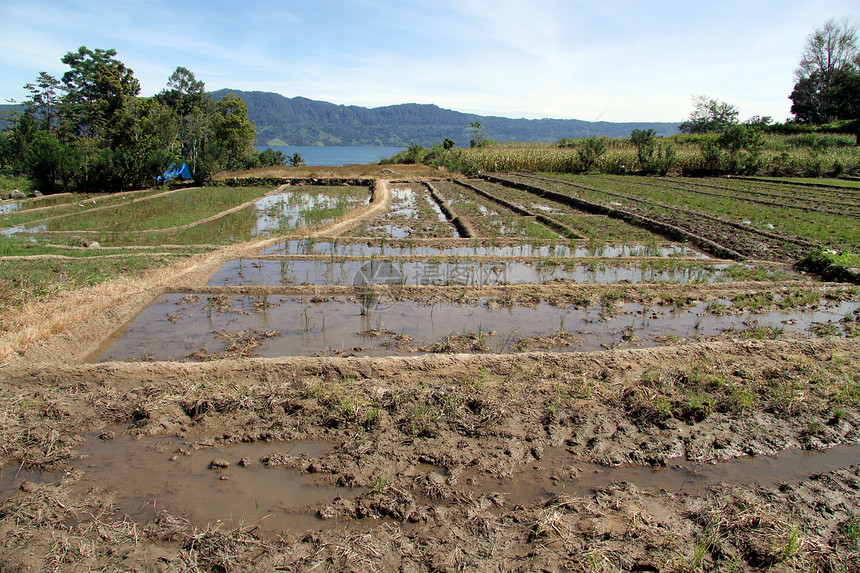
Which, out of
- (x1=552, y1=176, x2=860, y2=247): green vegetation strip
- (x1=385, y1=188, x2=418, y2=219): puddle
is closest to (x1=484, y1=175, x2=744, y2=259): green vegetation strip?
(x1=552, y1=176, x2=860, y2=247): green vegetation strip

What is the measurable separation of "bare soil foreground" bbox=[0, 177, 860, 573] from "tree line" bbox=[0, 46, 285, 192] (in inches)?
757

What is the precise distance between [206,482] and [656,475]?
3157 millimetres

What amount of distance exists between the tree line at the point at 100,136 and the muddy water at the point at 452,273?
1692 cm

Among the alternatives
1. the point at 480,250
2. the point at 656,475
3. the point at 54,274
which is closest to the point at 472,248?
the point at 480,250

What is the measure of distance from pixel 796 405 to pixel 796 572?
7.31ft

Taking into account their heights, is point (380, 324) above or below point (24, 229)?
below

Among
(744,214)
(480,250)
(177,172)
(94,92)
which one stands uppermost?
(94,92)

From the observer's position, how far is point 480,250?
10711 millimetres

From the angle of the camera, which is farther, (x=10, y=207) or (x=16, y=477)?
(x=10, y=207)

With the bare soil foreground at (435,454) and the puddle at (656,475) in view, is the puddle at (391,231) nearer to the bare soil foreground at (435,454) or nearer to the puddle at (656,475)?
the bare soil foreground at (435,454)

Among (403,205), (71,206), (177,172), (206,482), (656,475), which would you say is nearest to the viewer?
(206,482)

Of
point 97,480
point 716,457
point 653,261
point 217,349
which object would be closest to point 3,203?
point 217,349

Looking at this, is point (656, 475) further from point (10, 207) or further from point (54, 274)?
point (10, 207)

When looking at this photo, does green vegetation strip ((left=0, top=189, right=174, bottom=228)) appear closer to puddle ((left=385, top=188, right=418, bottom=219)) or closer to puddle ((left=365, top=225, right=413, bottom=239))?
puddle ((left=385, top=188, right=418, bottom=219))
